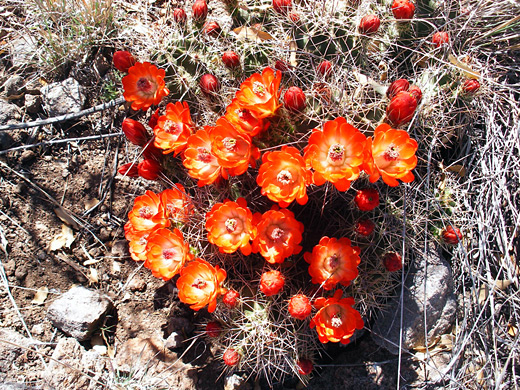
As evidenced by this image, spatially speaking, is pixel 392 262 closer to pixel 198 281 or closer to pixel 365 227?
pixel 365 227

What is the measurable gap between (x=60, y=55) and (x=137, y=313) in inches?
85.0

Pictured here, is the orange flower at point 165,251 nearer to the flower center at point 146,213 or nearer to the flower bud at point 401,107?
the flower center at point 146,213

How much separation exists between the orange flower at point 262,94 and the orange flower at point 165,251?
81cm

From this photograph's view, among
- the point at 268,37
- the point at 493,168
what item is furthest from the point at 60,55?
the point at 493,168

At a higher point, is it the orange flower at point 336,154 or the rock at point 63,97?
the orange flower at point 336,154

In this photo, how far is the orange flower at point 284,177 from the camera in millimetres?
2066

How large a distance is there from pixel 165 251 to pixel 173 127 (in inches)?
28.6

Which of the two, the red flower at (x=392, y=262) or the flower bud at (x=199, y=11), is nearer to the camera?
the red flower at (x=392, y=262)

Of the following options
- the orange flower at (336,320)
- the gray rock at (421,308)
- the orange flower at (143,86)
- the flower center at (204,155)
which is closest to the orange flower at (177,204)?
the flower center at (204,155)

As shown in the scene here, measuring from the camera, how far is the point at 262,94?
2.22 metres

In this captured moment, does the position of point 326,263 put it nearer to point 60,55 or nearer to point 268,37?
point 268,37

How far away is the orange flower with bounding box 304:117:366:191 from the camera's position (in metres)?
1.98

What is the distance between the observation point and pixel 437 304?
278 cm

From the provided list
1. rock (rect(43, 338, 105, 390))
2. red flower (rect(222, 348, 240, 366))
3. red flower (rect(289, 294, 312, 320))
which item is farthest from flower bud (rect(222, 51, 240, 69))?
rock (rect(43, 338, 105, 390))
